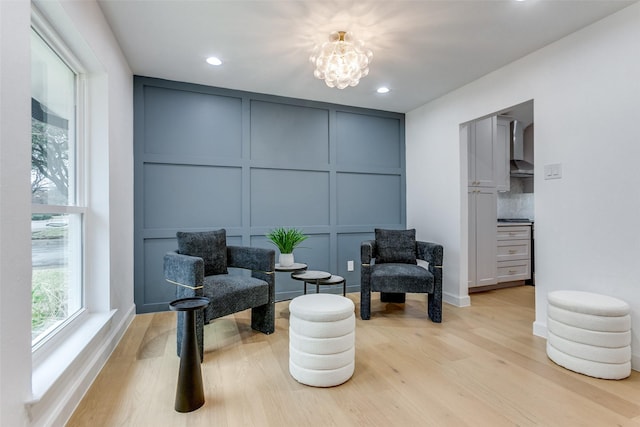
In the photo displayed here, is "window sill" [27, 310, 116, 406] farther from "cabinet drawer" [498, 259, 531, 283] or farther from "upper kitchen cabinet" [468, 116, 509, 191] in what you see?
"cabinet drawer" [498, 259, 531, 283]

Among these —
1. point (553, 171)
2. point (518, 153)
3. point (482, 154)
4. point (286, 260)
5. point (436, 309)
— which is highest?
point (518, 153)

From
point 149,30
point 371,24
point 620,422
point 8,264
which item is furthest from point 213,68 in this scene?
point 620,422

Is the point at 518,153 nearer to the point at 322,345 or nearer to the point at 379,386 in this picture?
the point at 379,386

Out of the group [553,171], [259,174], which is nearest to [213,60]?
[259,174]

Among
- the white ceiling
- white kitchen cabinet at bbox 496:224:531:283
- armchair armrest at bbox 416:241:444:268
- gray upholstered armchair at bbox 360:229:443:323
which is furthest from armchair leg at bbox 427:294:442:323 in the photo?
the white ceiling

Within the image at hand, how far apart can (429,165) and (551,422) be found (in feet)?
9.14

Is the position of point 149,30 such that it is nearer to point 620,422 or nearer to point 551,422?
point 551,422

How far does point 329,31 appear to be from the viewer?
226cm

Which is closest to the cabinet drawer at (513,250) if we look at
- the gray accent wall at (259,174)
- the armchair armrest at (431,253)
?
the gray accent wall at (259,174)

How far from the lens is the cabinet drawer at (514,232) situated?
407 centimetres

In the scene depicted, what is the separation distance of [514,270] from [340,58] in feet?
11.8

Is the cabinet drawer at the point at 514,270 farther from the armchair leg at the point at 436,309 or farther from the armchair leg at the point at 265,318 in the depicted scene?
the armchair leg at the point at 265,318

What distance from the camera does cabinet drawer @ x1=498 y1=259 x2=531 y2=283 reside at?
13.3 feet

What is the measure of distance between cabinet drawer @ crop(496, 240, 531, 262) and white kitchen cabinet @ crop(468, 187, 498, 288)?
0.17 metres
